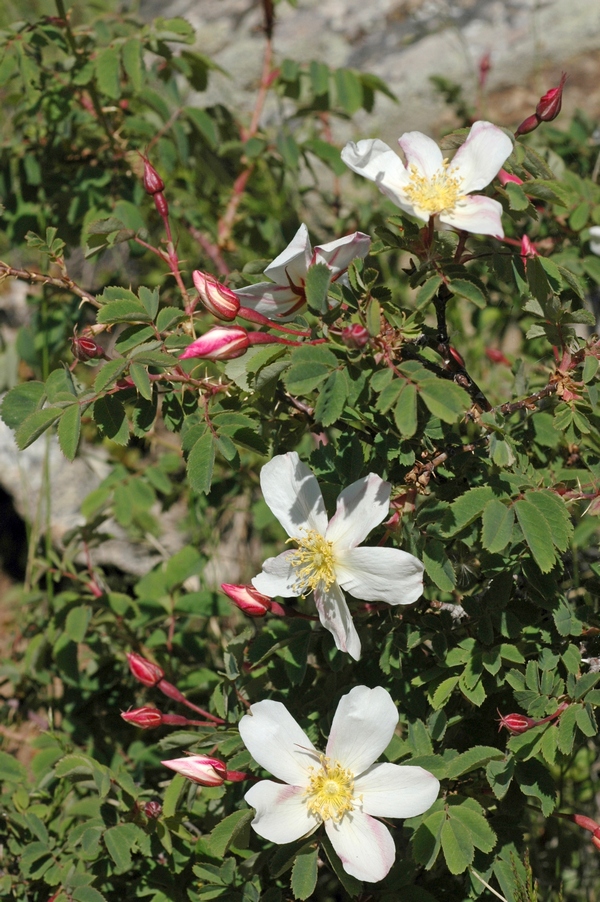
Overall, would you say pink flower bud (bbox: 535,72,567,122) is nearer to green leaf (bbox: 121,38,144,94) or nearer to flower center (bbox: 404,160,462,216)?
flower center (bbox: 404,160,462,216)

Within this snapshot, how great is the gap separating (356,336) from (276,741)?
23.2 inches

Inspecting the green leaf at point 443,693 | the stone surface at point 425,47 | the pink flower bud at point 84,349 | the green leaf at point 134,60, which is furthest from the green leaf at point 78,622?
the stone surface at point 425,47

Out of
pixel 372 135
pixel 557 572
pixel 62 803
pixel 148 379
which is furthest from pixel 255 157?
pixel 62 803

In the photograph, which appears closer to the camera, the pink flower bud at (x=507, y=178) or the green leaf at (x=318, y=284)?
the green leaf at (x=318, y=284)

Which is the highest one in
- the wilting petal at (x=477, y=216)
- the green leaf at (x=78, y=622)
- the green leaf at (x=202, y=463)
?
the wilting petal at (x=477, y=216)

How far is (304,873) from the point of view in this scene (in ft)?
3.94

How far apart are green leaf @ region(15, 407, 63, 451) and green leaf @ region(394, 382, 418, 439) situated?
52cm

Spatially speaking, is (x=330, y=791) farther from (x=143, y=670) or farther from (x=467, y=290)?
(x=467, y=290)

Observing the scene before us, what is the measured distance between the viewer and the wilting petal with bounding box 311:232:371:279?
125 cm

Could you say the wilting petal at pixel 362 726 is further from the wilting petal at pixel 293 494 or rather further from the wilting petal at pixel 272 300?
the wilting petal at pixel 272 300

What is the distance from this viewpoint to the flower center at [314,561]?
4.14 feet

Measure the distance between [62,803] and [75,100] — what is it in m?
1.63

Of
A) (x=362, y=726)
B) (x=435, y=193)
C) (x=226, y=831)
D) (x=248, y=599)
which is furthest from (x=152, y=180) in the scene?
(x=226, y=831)

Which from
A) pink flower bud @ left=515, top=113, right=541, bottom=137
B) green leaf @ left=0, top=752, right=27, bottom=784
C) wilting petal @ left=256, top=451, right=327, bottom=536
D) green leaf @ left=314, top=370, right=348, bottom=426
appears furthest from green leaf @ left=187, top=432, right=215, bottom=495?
green leaf @ left=0, top=752, right=27, bottom=784
